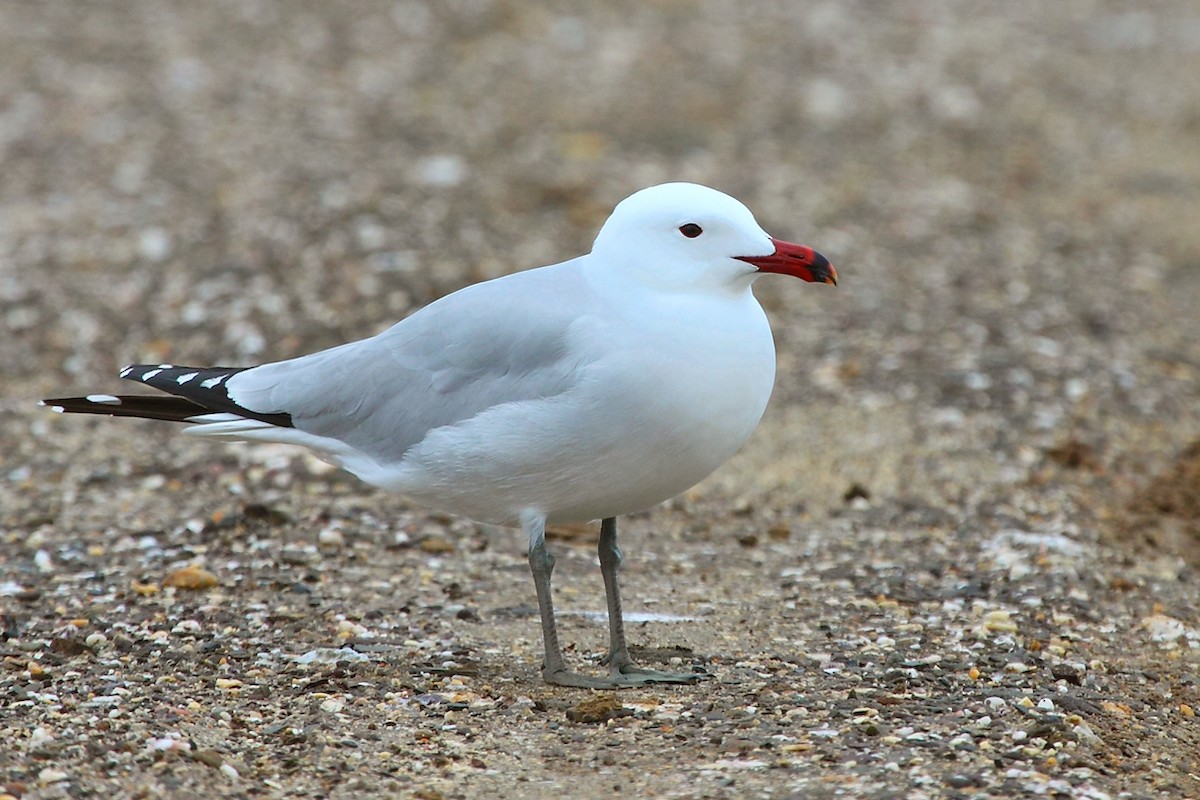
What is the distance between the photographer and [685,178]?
27.7 ft

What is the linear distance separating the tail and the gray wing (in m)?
0.03

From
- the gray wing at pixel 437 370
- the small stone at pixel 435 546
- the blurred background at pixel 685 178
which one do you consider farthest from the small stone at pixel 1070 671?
the small stone at pixel 435 546

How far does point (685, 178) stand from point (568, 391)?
486 cm

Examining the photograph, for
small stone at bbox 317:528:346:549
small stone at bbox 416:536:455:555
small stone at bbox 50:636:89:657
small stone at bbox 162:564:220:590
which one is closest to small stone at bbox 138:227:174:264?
small stone at bbox 317:528:346:549

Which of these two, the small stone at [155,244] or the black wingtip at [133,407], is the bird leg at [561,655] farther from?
Answer: the small stone at [155,244]

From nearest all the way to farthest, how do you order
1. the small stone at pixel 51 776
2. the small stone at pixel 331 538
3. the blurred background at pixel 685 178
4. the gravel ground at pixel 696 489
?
the small stone at pixel 51 776 < the gravel ground at pixel 696 489 < the small stone at pixel 331 538 < the blurred background at pixel 685 178

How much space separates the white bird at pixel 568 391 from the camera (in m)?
3.74

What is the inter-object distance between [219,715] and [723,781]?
1.31 meters

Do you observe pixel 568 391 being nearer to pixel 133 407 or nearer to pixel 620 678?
pixel 620 678

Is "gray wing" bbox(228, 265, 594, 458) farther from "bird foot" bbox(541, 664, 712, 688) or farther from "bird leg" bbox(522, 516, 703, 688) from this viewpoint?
"bird foot" bbox(541, 664, 712, 688)

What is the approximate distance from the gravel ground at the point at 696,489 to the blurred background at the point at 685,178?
0.03 m

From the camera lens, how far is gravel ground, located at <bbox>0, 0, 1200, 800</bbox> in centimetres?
370

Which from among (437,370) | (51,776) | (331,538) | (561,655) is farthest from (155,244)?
A: (51,776)

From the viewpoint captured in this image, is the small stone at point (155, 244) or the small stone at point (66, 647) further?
the small stone at point (155, 244)
